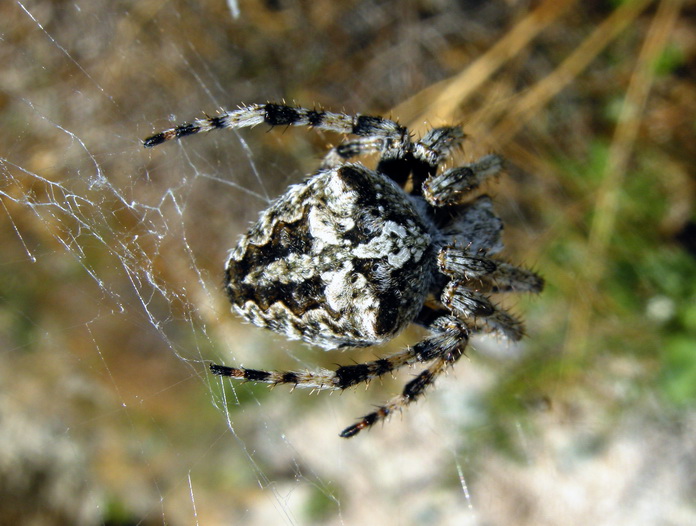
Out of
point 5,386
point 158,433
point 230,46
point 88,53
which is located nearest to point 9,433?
point 5,386

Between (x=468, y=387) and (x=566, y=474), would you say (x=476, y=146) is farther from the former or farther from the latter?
(x=566, y=474)

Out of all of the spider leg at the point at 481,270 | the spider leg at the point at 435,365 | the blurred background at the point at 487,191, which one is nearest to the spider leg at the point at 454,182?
the spider leg at the point at 481,270

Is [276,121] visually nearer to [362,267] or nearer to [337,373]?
[362,267]

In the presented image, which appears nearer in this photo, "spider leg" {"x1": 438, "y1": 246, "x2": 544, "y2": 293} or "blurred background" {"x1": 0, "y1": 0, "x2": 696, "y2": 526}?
"spider leg" {"x1": 438, "y1": 246, "x2": 544, "y2": 293}

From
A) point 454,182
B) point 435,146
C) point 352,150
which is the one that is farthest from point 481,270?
point 352,150

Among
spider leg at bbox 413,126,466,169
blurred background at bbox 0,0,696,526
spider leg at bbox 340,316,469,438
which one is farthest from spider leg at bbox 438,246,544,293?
blurred background at bbox 0,0,696,526

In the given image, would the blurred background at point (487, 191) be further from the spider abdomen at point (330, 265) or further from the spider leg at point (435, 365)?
the spider leg at point (435, 365)

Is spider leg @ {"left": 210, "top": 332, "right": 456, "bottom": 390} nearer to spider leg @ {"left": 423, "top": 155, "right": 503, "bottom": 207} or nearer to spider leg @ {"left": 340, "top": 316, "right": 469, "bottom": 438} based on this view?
spider leg @ {"left": 340, "top": 316, "right": 469, "bottom": 438}
